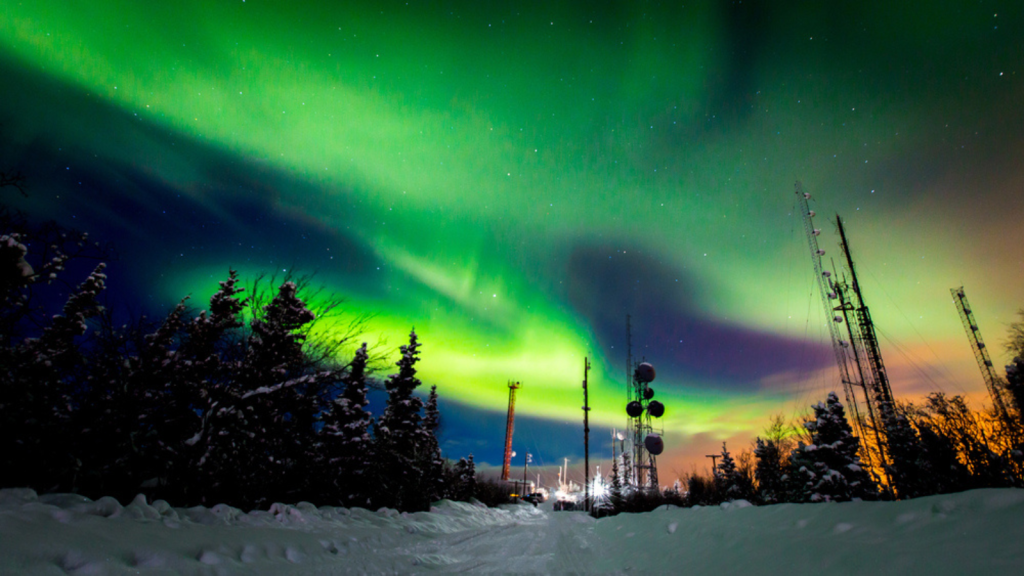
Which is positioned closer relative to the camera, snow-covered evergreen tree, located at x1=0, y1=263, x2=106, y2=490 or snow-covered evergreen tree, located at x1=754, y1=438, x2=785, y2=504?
snow-covered evergreen tree, located at x1=0, y1=263, x2=106, y2=490

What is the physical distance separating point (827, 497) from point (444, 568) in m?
18.6

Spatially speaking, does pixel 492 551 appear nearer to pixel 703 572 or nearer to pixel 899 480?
pixel 703 572

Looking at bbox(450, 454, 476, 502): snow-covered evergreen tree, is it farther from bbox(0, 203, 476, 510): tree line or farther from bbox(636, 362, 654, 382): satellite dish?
bbox(0, 203, 476, 510): tree line

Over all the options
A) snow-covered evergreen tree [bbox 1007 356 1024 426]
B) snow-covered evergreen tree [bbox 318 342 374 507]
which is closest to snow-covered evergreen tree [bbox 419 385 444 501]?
snow-covered evergreen tree [bbox 318 342 374 507]

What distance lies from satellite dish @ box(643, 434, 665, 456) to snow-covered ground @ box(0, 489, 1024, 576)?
62.9ft

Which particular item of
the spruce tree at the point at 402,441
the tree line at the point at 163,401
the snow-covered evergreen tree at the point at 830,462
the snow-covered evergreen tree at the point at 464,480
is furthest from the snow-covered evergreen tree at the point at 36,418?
the snow-covered evergreen tree at the point at 464,480

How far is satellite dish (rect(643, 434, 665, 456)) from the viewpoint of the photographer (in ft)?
90.3

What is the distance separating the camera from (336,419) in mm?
23203

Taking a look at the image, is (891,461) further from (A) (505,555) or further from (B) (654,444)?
(A) (505,555)

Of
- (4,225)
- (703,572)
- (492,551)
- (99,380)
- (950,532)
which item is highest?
(4,225)

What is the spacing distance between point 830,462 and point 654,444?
11.0 metres

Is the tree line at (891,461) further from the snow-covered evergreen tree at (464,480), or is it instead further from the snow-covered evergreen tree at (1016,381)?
the snow-covered evergreen tree at (464,480)

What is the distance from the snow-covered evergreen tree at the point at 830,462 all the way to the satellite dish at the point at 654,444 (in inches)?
346

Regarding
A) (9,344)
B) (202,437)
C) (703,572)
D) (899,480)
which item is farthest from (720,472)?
(9,344)
